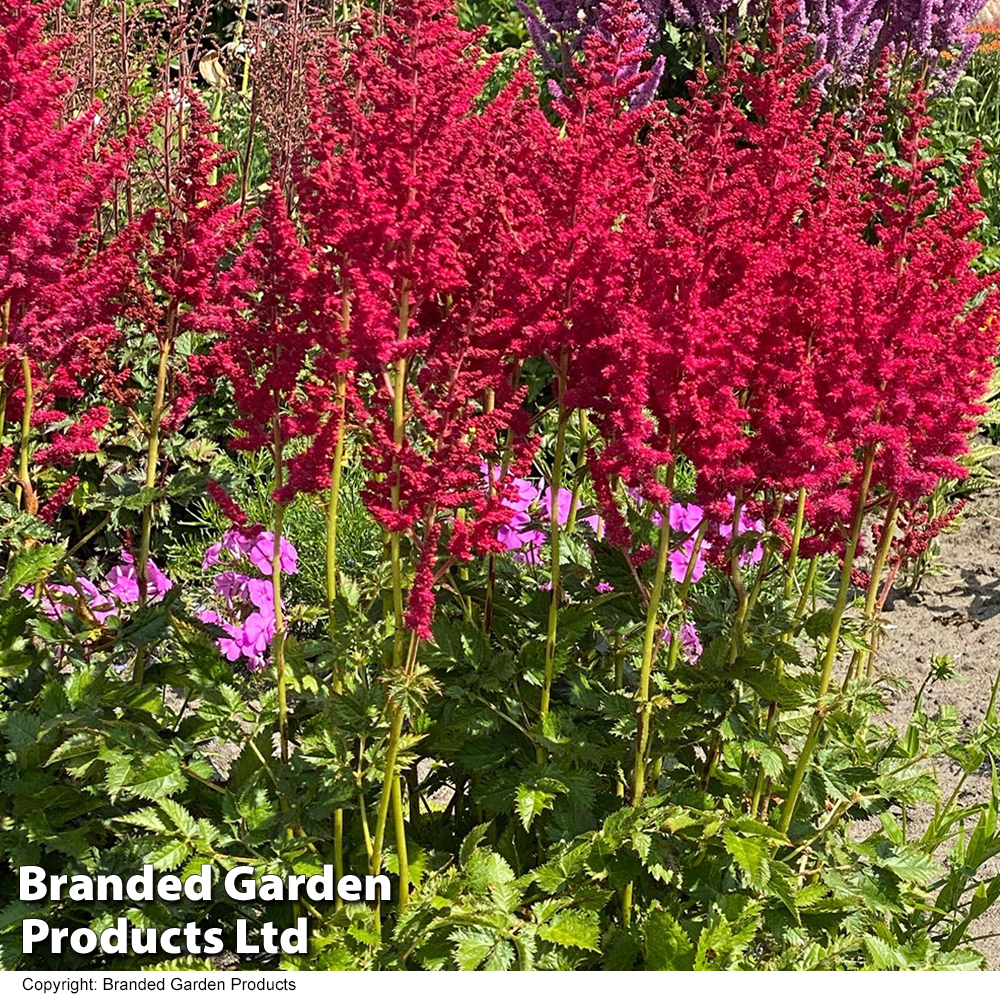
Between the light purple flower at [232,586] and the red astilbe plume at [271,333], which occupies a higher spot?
the red astilbe plume at [271,333]

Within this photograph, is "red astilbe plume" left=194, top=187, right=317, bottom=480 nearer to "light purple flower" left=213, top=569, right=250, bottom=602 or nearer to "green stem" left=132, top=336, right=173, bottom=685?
"green stem" left=132, top=336, right=173, bottom=685

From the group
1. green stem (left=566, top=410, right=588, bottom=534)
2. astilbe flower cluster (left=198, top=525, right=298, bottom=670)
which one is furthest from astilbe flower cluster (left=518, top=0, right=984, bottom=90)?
green stem (left=566, top=410, right=588, bottom=534)

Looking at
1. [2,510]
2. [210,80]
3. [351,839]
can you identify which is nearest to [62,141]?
[2,510]

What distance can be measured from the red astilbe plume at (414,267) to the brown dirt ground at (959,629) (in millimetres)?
2178

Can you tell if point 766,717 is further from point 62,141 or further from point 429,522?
point 62,141

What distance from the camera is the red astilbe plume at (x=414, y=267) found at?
271 cm

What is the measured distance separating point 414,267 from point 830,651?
3.90 ft

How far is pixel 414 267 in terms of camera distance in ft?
8.98

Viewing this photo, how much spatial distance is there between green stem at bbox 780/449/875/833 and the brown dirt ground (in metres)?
1.35

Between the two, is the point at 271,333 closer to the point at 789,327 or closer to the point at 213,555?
the point at 789,327

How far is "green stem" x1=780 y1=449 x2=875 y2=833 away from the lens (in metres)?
3.13

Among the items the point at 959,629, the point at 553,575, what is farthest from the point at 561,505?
the point at 553,575

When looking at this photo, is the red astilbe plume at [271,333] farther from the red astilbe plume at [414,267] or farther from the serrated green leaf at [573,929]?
the serrated green leaf at [573,929]

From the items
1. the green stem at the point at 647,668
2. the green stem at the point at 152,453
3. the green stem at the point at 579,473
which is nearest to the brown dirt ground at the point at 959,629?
the green stem at the point at 579,473
